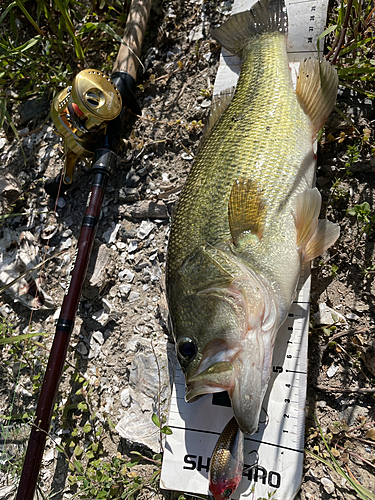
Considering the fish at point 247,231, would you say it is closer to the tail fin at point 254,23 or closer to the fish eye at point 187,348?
the fish eye at point 187,348

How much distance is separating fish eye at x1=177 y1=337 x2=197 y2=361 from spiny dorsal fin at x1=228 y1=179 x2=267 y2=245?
563mm

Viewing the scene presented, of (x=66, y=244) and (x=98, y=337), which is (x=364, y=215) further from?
(x=66, y=244)

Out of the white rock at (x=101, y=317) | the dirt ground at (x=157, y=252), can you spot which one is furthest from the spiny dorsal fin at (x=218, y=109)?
the white rock at (x=101, y=317)

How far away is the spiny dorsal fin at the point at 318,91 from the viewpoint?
2275 millimetres

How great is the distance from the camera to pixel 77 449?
100 inches

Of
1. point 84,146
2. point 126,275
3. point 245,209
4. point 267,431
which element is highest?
point 84,146

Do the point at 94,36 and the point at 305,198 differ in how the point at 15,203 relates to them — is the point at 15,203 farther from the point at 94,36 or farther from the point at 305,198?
the point at 305,198

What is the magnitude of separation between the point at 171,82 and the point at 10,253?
2.05 m

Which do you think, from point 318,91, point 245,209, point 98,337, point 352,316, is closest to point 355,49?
point 318,91

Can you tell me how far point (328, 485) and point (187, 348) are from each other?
1195 mm

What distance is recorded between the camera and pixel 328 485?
209 cm

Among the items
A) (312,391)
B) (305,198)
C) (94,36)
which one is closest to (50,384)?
(312,391)

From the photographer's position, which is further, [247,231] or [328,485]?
[328,485]

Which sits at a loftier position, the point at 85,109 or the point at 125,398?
the point at 85,109
